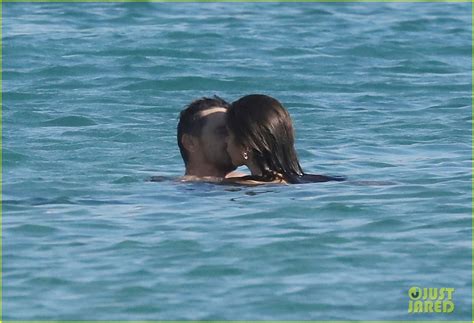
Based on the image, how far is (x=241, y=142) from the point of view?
356 inches

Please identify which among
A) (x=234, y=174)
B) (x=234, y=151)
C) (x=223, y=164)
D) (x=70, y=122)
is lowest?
(x=70, y=122)

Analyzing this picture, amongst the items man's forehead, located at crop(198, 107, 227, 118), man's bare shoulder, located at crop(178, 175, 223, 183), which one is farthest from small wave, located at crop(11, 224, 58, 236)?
man's forehead, located at crop(198, 107, 227, 118)

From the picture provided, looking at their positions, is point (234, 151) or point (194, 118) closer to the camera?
point (234, 151)

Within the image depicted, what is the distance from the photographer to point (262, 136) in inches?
356

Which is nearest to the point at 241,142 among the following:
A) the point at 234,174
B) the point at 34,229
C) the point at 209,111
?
the point at 209,111

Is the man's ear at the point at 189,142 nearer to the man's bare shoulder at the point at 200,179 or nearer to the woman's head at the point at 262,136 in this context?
the man's bare shoulder at the point at 200,179

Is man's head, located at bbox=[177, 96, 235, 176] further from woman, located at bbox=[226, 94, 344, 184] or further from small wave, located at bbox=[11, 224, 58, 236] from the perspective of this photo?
small wave, located at bbox=[11, 224, 58, 236]

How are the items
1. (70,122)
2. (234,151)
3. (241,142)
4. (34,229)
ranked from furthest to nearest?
(70,122), (234,151), (241,142), (34,229)

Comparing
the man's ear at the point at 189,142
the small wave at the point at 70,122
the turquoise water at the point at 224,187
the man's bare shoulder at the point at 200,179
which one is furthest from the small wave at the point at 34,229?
the small wave at the point at 70,122

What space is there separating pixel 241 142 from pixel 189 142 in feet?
1.62

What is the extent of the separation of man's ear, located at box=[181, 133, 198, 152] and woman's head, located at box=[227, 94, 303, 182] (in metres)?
0.29

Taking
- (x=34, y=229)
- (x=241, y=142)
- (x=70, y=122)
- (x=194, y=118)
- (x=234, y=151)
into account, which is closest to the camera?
(x=34, y=229)

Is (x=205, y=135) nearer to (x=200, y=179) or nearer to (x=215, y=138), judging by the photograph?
(x=215, y=138)

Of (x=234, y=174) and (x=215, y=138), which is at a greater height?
(x=215, y=138)
